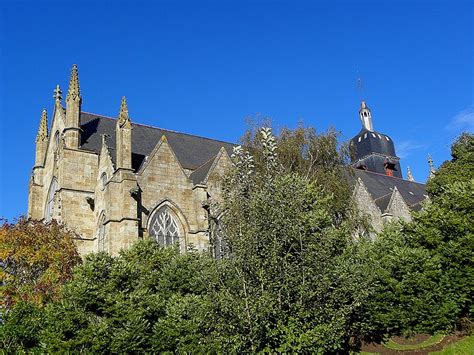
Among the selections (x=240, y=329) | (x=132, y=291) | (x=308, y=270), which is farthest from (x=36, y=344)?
(x=308, y=270)

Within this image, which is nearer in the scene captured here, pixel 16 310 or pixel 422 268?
pixel 16 310

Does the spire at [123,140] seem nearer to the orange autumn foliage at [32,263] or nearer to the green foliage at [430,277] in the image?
the orange autumn foliage at [32,263]

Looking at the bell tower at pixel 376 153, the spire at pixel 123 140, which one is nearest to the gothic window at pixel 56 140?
the spire at pixel 123 140

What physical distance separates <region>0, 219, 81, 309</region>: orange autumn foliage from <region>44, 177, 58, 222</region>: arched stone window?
305 inches

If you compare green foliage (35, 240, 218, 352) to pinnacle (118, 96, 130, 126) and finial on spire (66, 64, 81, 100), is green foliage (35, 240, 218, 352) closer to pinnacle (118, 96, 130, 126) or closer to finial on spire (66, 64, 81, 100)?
pinnacle (118, 96, 130, 126)

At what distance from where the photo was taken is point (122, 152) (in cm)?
2820

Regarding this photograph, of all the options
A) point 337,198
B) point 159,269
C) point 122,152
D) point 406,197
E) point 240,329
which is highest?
point 406,197

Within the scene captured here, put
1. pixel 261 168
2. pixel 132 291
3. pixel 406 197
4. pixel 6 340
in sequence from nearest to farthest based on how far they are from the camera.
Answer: pixel 6 340, pixel 132 291, pixel 261 168, pixel 406 197

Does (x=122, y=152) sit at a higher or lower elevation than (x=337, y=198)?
higher

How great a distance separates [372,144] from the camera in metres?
67.6

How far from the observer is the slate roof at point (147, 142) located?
33938 millimetres

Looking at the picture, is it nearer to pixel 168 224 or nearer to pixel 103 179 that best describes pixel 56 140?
pixel 103 179

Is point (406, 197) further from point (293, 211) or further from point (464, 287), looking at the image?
point (293, 211)

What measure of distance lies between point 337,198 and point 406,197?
25.9m
